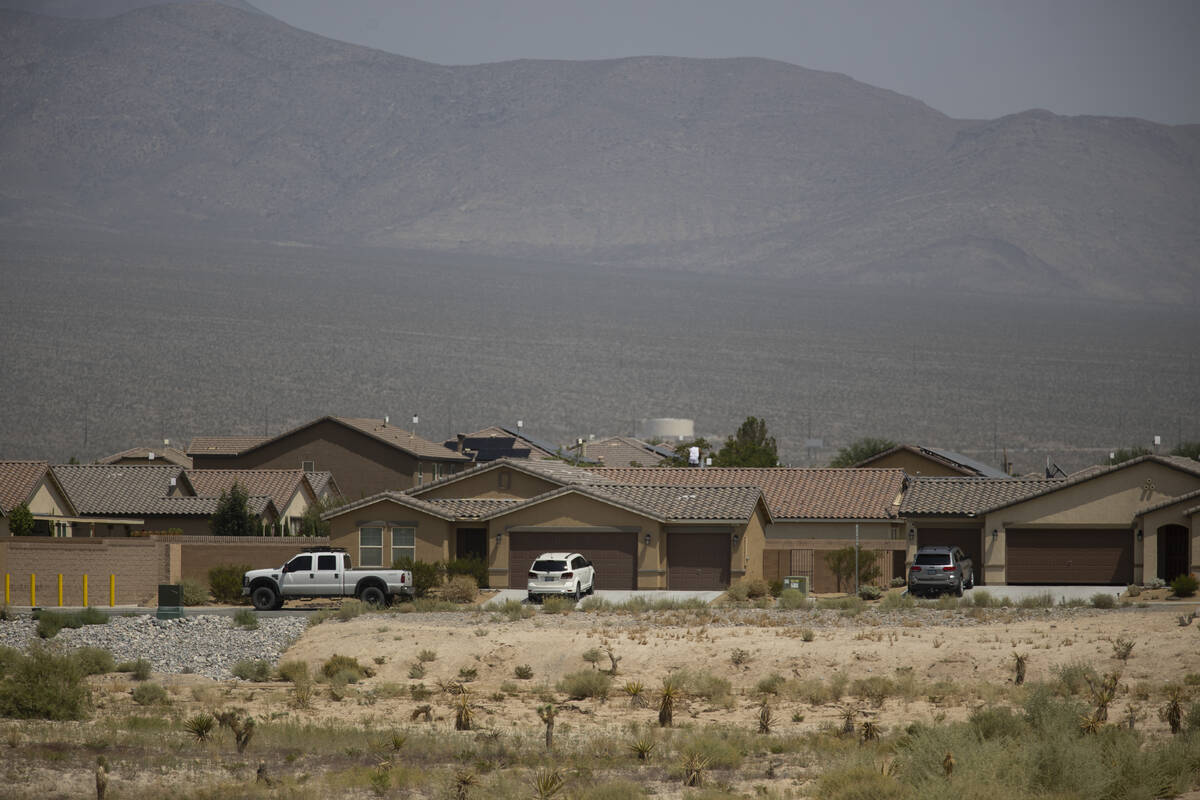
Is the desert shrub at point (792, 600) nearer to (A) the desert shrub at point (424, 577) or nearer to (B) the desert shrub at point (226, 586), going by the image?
(A) the desert shrub at point (424, 577)

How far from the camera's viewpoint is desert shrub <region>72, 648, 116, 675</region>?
40.0m

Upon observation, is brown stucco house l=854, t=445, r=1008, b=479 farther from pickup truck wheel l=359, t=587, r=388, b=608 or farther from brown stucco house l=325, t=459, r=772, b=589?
pickup truck wheel l=359, t=587, r=388, b=608

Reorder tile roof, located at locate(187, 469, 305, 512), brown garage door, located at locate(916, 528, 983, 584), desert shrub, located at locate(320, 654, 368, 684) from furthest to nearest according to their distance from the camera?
tile roof, located at locate(187, 469, 305, 512), brown garage door, located at locate(916, 528, 983, 584), desert shrub, located at locate(320, 654, 368, 684)

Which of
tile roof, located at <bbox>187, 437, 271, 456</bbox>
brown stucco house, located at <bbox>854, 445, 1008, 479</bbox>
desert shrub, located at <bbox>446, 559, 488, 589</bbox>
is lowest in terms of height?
desert shrub, located at <bbox>446, 559, 488, 589</bbox>

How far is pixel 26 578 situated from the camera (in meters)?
54.9

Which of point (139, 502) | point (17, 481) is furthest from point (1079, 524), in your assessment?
point (139, 502)

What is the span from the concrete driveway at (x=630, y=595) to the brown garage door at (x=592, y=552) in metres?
0.54

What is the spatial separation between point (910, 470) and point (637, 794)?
177ft

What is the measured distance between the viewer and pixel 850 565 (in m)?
58.8

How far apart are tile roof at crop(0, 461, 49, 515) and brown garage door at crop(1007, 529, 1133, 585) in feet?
118

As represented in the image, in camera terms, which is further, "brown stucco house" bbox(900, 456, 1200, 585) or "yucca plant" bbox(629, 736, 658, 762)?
"brown stucco house" bbox(900, 456, 1200, 585)

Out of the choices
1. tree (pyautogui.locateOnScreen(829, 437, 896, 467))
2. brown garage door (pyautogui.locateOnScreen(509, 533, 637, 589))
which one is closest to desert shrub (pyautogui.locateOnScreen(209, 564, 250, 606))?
brown garage door (pyautogui.locateOnScreen(509, 533, 637, 589))

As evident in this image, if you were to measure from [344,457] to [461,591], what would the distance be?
44.3 m

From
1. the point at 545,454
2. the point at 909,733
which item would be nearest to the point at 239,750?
the point at 909,733
